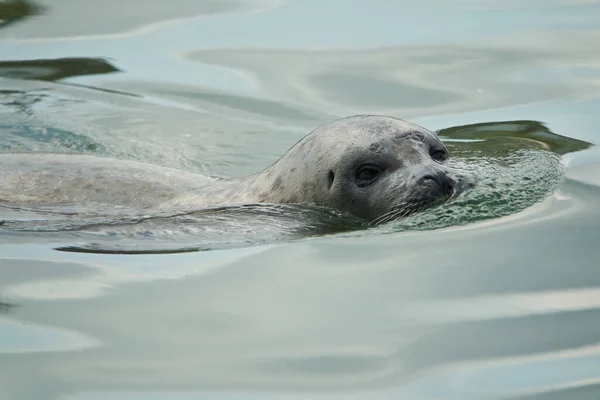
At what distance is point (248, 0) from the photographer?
35.9ft

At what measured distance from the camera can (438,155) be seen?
243 inches

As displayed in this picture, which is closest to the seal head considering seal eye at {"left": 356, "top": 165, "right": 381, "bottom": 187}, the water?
seal eye at {"left": 356, "top": 165, "right": 381, "bottom": 187}

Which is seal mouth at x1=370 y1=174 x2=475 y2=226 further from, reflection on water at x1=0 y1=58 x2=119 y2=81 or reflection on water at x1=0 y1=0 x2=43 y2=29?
reflection on water at x1=0 y1=0 x2=43 y2=29

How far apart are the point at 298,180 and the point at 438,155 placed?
0.78 metres

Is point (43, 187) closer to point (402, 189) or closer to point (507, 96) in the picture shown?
point (402, 189)

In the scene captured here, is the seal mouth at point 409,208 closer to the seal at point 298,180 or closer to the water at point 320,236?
the seal at point 298,180

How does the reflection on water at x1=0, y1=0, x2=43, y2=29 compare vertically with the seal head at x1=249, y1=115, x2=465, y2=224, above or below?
above

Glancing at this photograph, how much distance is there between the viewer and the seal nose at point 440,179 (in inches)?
222

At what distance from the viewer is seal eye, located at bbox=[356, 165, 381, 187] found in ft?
19.4

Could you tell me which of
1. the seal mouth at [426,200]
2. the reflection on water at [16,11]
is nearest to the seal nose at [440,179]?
the seal mouth at [426,200]

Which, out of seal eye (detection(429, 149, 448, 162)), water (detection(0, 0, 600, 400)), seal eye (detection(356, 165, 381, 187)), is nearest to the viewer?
water (detection(0, 0, 600, 400))

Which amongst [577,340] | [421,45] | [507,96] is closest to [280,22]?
[421,45]

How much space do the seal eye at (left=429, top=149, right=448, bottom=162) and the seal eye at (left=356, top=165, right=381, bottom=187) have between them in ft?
1.26

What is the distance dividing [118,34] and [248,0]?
135 centimetres
